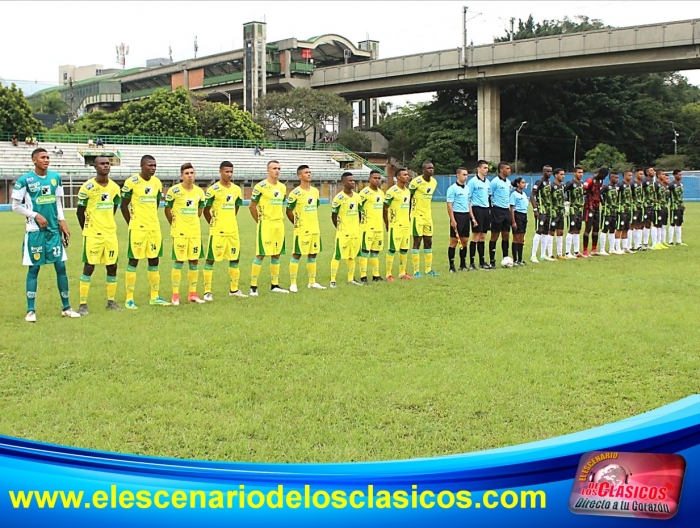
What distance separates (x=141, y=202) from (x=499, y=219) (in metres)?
6.84

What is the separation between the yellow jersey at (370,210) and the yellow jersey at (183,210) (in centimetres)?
313

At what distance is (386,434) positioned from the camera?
15.1 ft

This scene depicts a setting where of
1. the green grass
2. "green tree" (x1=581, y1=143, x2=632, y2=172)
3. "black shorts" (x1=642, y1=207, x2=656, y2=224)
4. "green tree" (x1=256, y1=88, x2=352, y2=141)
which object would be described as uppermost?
"green tree" (x1=256, y1=88, x2=352, y2=141)

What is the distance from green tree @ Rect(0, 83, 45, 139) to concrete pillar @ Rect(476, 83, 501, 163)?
114 feet

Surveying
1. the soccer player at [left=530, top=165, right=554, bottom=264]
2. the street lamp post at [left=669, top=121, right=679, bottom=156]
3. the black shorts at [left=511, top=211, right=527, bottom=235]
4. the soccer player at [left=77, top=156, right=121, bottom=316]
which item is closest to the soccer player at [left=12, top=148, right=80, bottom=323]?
the soccer player at [left=77, top=156, right=121, bottom=316]

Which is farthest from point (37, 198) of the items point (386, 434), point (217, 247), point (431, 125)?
point (431, 125)

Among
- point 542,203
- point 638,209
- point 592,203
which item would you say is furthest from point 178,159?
point 542,203

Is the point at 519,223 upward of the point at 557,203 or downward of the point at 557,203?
downward

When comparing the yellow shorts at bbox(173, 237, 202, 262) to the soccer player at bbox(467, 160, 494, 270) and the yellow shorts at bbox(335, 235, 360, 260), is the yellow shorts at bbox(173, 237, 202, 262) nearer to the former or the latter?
the yellow shorts at bbox(335, 235, 360, 260)

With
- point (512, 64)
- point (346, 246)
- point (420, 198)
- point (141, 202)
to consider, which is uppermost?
point (512, 64)

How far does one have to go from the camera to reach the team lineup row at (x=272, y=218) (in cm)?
867

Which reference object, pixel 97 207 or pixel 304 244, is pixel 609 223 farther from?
pixel 97 207

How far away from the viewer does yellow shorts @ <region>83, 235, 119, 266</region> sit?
9023 millimetres

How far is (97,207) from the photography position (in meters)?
9.00
